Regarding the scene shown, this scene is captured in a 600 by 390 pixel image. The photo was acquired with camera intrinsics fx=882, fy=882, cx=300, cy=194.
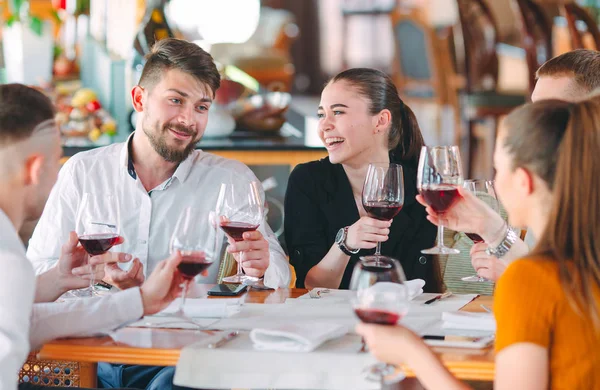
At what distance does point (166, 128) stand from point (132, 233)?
1.10ft

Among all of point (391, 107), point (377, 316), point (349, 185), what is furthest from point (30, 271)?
point (391, 107)

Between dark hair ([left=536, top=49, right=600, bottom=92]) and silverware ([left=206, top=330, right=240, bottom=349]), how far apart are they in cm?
126

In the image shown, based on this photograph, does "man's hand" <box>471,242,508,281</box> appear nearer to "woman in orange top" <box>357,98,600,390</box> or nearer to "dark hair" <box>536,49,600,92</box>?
"woman in orange top" <box>357,98,600,390</box>

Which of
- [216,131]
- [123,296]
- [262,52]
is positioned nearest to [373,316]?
[123,296]

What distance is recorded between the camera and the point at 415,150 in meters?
2.89

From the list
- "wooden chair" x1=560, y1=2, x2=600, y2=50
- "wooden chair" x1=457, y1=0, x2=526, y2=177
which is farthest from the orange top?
"wooden chair" x1=457, y1=0, x2=526, y2=177

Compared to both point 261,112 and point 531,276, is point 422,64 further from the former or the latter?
point 531,276

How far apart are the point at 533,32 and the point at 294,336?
11.8 feet

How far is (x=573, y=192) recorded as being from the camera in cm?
151

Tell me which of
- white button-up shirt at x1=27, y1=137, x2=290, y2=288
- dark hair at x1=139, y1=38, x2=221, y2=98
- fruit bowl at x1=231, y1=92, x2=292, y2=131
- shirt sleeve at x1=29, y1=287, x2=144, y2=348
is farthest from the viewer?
fruit bowl at x1=231, y1=92, x2=292, y2=131

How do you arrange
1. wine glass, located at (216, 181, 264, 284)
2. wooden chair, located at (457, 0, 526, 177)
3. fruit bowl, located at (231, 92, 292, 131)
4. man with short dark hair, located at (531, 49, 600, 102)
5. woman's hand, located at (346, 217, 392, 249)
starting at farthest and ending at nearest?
wooden chair, located at (457, 0, 526, 177)
fruit bowl, located at (231, 92, 292, 131)
man with short dark hair, located at (531, 49, 600, 102)
woman's hand, located at (346, 217, 392, 249)
wine glass, located at (216, 181, 264, 284)

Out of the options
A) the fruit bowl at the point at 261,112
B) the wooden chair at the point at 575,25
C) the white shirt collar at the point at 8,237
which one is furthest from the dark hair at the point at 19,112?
the wooden chair at the point at 575,25

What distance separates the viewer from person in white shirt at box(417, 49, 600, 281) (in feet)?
6.90

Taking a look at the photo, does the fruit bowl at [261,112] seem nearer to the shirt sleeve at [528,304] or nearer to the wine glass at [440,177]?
the wine glass at [440,177]
